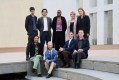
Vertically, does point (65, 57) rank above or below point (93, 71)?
above

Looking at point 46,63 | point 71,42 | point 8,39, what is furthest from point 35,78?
point 8,39

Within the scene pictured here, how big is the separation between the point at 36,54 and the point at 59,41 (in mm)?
828

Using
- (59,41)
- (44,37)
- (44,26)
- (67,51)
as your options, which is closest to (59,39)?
(59,41)

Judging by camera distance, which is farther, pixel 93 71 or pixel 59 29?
pixel 59 29

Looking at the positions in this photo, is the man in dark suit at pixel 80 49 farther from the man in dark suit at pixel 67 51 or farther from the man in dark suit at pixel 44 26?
the man in dark suit at pixel 44 26

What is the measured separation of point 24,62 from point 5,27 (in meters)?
15.7

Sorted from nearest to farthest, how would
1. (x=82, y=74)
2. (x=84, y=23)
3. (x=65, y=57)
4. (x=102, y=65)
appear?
(x=82, y=74), (x=102, y=65), (x=65, y=57), (x=84, y=23)

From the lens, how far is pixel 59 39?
1006cm

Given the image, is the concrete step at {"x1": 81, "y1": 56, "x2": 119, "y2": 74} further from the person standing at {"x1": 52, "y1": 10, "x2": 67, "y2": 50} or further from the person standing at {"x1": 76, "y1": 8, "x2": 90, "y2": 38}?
the person standing at {"x1": 52, "y1": 10, "x2": 67, "y2": 50}

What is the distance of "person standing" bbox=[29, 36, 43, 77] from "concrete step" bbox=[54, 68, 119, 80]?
0.61 metres

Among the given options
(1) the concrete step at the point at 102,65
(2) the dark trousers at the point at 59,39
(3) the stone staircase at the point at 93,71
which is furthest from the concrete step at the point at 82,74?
(2) the dark trousers at the point at 59,39

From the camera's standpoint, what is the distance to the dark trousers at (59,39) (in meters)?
10.0

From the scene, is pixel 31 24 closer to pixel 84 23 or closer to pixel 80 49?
pixel 84 23

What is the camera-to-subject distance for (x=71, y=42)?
947cm
